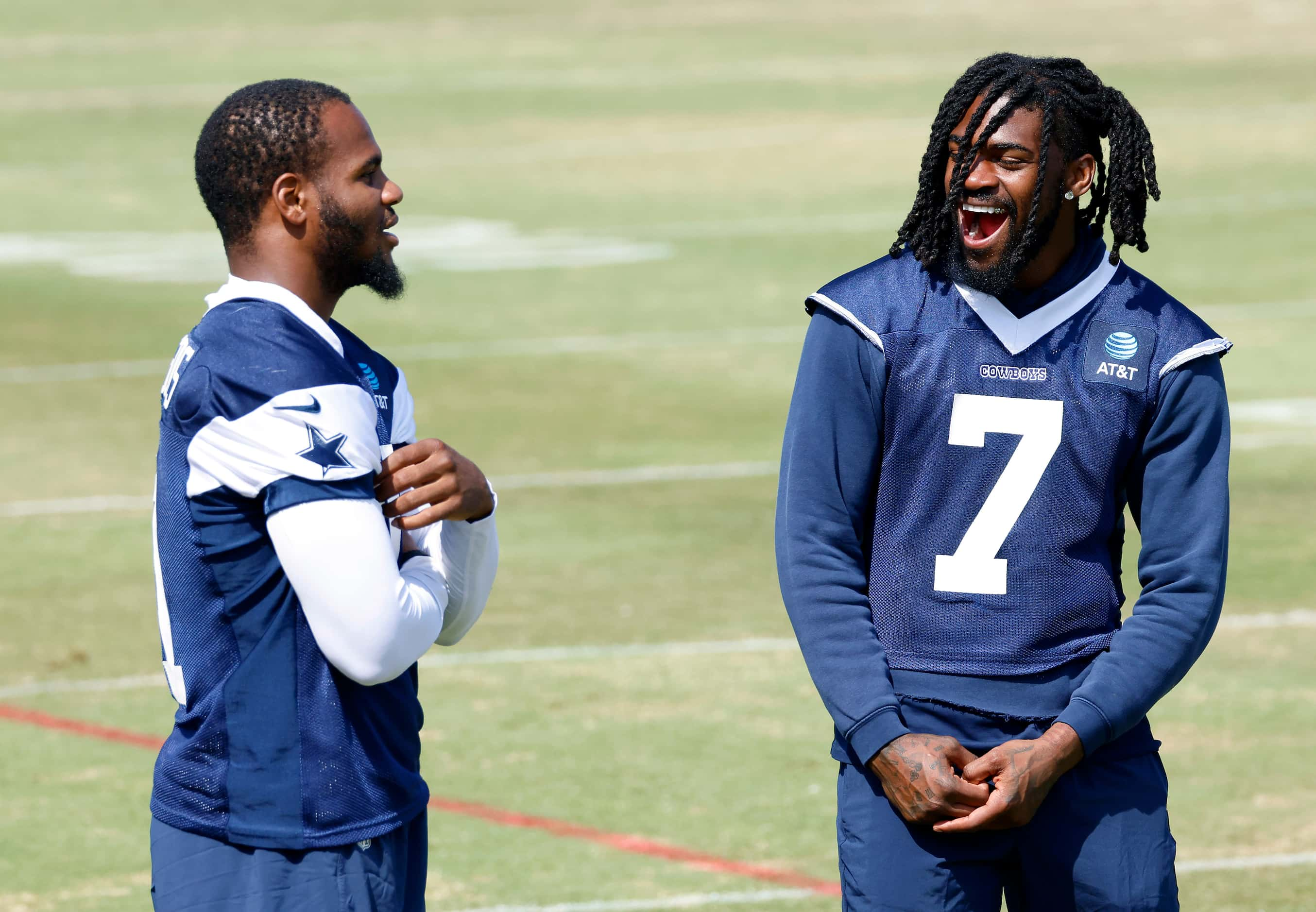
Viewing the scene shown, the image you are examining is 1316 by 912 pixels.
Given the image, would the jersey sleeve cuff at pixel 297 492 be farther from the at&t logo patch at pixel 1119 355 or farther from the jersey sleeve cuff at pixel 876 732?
the at&t logo patch at pixel 1119 355

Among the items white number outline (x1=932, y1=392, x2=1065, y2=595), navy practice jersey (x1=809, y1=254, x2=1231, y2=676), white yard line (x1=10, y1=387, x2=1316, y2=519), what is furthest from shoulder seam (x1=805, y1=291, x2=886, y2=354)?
white yard line (x1=10, y1=387, x2=1316, y2=519)

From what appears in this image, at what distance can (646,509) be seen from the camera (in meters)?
10.6

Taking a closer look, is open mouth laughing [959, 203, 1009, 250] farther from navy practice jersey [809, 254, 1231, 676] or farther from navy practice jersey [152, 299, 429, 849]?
navy practice jersey [152, 299, 429, 849]

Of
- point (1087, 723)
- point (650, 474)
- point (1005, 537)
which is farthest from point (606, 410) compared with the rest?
point (1087, 723)

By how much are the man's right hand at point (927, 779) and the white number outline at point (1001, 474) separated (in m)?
0.28

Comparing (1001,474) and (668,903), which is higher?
(1001,474)

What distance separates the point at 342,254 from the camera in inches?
140

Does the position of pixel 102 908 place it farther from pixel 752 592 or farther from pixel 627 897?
pixel 752 592

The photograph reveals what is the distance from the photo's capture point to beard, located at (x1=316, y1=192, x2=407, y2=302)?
11.6ft

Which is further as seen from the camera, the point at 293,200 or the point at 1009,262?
the point at 1009,262

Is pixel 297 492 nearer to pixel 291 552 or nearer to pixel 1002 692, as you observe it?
pixel 291 552

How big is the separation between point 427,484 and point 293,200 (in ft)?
1.71

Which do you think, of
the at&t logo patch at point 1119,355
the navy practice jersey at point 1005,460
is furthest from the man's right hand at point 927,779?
the at&t logo patch at point 1119,355

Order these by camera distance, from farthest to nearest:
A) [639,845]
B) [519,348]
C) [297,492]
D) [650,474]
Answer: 1. [519,348]
2. [650,474]
3. [639,845]
4. [297,492]
